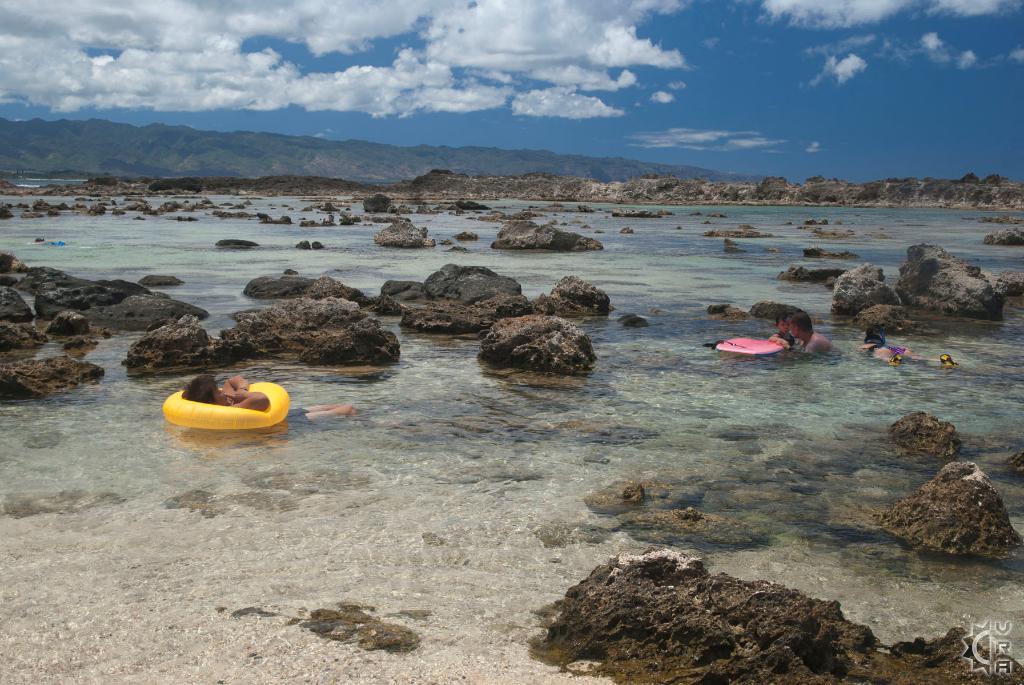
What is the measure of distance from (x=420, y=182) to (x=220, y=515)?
13447 centimetres

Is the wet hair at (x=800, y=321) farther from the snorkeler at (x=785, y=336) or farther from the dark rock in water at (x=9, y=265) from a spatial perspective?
the dark rock in water at (x=9, y=265)

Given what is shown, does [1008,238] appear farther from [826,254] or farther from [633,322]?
[633,322]

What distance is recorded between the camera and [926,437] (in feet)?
28.6

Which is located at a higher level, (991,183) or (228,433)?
(991,183)

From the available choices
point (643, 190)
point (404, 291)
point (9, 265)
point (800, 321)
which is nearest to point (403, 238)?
point (9, 265)

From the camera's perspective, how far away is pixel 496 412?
1012 cm

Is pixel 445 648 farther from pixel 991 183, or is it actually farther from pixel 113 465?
pixel 991 183

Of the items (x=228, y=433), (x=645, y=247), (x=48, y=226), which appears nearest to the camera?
(x=228, y=433)

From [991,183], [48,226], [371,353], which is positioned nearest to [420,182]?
[991,183]

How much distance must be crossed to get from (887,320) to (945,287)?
3.50 metres

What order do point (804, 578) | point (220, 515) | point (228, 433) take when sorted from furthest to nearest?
point (228, 433) → point (220, 515) → point (804, 578)

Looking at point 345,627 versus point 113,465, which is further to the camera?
point 113,465

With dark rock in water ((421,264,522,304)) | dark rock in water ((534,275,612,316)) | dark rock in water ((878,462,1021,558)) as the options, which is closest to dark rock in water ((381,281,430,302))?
dark rock in water ((421,264,522,304))

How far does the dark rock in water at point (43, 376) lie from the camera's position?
404 inches
